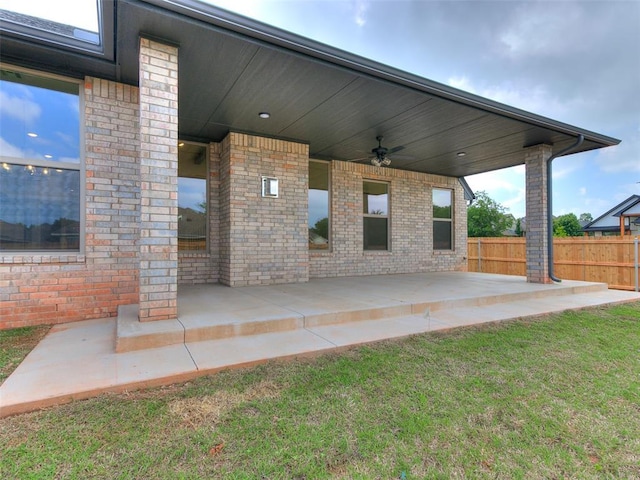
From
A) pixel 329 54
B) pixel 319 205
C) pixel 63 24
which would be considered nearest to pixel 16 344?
pixel 63 24

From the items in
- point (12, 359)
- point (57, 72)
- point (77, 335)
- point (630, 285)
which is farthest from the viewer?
point (630, 285)

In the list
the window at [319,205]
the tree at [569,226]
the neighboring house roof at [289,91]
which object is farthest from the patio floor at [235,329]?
the tree at [569,226]

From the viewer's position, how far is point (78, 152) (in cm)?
432

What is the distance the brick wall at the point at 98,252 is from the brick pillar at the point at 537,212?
742 cm

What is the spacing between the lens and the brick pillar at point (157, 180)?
343 cm

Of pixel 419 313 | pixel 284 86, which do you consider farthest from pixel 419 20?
pixel 419 313

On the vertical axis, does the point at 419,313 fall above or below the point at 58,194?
below

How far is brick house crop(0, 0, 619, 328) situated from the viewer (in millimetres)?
3480

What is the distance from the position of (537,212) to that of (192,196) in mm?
7164

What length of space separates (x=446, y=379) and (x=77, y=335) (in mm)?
3801

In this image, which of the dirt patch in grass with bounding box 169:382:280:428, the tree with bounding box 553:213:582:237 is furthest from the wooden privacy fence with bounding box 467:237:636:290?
the tree with bounding box 553:213:582:237

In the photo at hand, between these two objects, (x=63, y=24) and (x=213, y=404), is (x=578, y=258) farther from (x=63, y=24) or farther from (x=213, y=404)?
(x=63, y=24)

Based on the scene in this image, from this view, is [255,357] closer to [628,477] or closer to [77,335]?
[77,335]

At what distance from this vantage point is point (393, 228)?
29.3 ft
